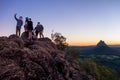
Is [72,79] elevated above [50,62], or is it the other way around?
[50,62]

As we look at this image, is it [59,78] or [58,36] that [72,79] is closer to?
[59,78]

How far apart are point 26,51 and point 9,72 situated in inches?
201

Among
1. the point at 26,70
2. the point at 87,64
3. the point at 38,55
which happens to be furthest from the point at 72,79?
the point at 87,64

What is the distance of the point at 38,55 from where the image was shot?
27.9 meters

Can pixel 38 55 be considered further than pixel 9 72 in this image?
Yes

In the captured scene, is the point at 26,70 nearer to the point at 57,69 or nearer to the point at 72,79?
the point at 57,69

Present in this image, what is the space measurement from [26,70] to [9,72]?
1.99 meters

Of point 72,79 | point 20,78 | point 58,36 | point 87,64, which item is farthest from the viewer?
point 58,36

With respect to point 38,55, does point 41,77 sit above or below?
below

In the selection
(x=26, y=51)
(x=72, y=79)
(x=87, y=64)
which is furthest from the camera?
(x=87, y=64)

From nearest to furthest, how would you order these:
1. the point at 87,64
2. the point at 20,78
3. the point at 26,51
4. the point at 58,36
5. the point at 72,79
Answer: the point at 20,78 < the point at 26,51 < the point at 72,79 < the point at 87,64 < the point at 58,36

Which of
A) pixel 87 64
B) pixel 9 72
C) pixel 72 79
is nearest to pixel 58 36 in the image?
pixel 87 64

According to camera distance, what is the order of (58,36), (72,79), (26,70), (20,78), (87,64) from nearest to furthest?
(20,78)
(26,70)
(72,79)
(87,64)
(58,36)

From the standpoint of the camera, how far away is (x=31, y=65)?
992 inches
